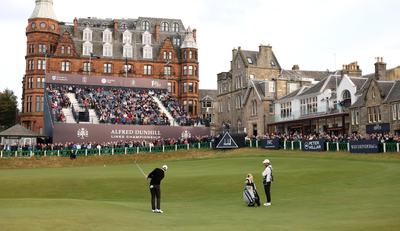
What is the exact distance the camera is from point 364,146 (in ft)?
125

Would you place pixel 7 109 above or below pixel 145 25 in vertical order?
below

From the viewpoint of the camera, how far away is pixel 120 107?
6062 centimetres

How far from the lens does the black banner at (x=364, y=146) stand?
36991mm

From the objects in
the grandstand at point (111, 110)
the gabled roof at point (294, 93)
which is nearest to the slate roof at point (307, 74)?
the gabled roof at point (294, 93)

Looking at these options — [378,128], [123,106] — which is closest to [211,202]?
[378,128]

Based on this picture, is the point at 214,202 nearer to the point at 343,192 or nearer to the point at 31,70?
the point at 343,192

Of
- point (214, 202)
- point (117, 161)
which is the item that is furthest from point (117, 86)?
point (214, 202)

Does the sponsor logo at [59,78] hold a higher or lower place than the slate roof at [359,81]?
higher

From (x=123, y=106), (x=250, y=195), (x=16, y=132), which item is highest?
(x=123, y=106)

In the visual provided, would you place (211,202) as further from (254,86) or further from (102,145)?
(254,86)

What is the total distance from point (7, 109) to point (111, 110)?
43.8 meters

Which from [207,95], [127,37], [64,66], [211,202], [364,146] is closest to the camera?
[211,202]

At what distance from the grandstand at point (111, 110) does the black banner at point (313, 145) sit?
1831 centimetres

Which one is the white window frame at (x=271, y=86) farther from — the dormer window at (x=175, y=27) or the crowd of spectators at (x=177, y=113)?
the dormer window at (x=175, y=27)
